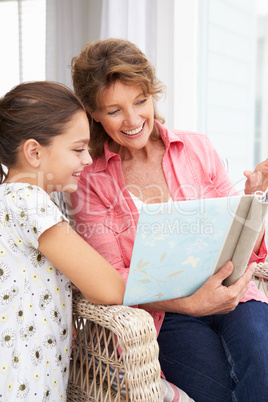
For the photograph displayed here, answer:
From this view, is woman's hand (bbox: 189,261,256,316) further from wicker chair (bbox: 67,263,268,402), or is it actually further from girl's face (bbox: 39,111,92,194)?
girl's face (bbox: 39,111,92,194)

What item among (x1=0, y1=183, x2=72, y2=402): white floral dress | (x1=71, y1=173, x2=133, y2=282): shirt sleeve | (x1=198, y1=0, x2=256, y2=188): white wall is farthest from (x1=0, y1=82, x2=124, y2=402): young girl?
(x1=198, y1=0, x2=256, y2=188): white wall

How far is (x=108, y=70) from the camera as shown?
4.43 ft

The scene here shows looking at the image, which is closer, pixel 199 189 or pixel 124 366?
pixel 124 366

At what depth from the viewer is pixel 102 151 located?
1562mm

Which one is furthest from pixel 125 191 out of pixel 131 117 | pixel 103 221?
pixel 131 117

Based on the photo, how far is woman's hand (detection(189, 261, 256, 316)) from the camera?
3.86ft

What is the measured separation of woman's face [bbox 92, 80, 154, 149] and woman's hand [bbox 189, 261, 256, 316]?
52 cm

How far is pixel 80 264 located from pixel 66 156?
297mm

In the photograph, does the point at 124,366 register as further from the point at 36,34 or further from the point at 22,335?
the point at 36,34

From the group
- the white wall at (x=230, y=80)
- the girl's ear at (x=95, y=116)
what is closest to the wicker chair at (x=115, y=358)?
the girl's ear at (x=95, y=116)

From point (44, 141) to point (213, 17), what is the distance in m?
1.93

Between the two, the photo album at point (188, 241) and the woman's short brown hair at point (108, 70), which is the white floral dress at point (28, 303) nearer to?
the photo album at point (188, 241)

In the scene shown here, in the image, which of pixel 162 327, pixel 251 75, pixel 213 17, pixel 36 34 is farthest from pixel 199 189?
pixel 36 34

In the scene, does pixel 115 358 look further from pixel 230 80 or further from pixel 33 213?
pixel 230 80
